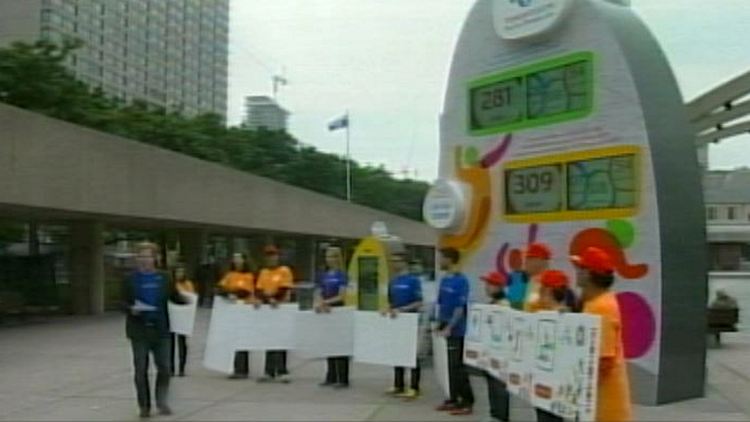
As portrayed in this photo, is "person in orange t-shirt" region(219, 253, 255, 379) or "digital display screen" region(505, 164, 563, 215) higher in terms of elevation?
"digital display screen" region(505, 164, 563, 215)

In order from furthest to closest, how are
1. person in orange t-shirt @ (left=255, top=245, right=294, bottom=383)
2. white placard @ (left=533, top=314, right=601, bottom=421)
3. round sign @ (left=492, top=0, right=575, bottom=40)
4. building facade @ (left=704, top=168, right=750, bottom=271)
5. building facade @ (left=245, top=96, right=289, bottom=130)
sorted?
building facade @ (left=245, top=96, right=289, bottom=130)
building facade @ (left=704, top=168, right=750, bottom=271)
person in orange t-shirt @ (left=255, top=245, right=294, bottom=383)
round sign @ (left=492, top=0, right=575, bottom=40)
white placard @ (left=533, top=314, right=601, bottom=421)

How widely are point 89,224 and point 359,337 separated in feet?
59.5

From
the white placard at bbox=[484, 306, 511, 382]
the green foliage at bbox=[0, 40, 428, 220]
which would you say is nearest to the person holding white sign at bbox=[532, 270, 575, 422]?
the white placard at bbox=[484, 306, 511, 382]

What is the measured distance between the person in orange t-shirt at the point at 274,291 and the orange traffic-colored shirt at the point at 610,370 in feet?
25.8

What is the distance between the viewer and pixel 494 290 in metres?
10.6

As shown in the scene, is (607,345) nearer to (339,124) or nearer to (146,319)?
(146,319)

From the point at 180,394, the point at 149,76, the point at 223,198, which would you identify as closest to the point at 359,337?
the point at 180,394

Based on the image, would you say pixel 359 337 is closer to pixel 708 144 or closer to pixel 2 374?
pixel 2 374

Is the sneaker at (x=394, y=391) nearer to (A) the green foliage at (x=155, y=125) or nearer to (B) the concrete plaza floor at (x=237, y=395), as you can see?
(B) the concrete plaza floor at (x=237, y=395)

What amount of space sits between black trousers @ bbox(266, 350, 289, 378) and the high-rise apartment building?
34.2 metres

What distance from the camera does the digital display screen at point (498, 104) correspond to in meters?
14.4

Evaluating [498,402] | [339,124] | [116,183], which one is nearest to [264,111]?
[339,124]

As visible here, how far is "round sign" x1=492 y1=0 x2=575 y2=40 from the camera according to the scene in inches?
532

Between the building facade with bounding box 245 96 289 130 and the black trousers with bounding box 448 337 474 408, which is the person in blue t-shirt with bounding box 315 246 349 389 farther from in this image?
the building facade with bounding box 245 96 289 130
